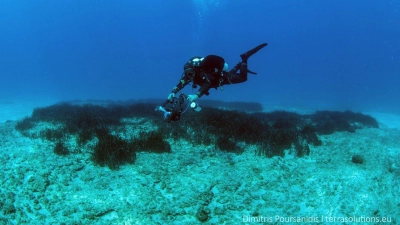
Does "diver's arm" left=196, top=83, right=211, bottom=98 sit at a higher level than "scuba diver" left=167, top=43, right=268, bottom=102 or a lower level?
lower

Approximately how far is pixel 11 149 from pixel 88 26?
174 meters

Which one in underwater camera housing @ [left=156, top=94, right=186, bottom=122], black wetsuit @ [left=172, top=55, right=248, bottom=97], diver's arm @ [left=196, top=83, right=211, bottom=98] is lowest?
underwater camera housing @ [left=156, top=94, right=186, bottom=122]

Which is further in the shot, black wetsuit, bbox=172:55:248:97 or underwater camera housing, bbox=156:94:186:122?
black wetsuit, bbox=172:55:248:97

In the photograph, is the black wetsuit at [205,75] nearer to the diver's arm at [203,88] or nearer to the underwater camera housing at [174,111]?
the diver's arm at [203,88]

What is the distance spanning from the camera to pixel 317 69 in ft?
480

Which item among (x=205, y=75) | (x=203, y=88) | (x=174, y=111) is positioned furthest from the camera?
(x=205, y=75)

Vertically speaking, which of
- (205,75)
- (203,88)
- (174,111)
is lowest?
(174,111)

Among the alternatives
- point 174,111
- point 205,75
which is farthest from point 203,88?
point 174,111

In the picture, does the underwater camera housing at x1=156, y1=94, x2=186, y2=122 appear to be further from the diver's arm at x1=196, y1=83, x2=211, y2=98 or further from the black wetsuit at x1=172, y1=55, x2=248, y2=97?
the diver's arm at x1=196, y1=83, x2=211, y2=98

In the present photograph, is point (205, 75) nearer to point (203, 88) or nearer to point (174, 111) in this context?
point (203, 88)

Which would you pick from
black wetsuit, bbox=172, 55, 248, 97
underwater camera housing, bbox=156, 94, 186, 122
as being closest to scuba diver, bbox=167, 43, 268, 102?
black wetsuit, bbox=172, 55, 248, 97

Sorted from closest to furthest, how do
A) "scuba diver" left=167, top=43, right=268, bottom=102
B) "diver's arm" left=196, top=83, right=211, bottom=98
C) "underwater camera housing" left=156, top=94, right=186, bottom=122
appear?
"underwater camera housing" left=156, top=94, right=186, bottom=122 < "diver's arm" left=196, top=83, right=211, bottom=98 < "scuba diver" left=167, top=43, right=268, bottom=102

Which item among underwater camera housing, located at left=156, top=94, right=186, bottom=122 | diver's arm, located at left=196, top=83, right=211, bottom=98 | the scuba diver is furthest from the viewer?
the scuba diver

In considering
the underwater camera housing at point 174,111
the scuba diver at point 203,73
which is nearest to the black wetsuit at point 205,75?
the scuba diver at point 203,73
